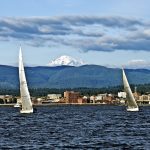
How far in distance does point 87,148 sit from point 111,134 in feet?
52.3

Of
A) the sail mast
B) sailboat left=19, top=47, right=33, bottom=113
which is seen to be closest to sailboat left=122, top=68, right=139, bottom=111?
the sail mast

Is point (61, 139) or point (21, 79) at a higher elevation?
point (21, 79)

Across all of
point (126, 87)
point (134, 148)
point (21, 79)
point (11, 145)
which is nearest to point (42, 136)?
point (11, 145)

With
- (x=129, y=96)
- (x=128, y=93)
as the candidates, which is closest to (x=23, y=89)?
(x=128, y=93)

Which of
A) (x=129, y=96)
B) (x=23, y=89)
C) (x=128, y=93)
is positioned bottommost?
(x=129, y=96)

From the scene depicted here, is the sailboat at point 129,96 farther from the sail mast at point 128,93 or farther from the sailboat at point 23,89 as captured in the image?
the sailboat at point 23,89

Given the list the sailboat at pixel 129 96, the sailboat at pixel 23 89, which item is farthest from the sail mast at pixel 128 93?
the sailboat at pixel 23 89

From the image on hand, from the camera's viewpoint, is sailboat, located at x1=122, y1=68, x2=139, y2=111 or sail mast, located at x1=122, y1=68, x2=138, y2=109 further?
sailboat, located at x1=122, y1=68, x2=139, y2=111

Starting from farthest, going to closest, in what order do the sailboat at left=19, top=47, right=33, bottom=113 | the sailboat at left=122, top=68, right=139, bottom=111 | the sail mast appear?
the sailboat at left=122, top=68, right=139, bottom=111 → the sail mast → the sailboat at left=19, top=47, right=33, bottom=113

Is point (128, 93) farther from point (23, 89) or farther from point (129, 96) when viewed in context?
point (23, 89)

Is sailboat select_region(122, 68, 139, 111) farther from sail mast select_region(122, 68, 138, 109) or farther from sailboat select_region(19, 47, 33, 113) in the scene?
sailboat select_region(19, 47, 33, 113)

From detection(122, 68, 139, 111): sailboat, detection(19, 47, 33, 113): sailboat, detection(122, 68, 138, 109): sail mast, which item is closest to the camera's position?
detection(19, 47, 33, 113): sailboat

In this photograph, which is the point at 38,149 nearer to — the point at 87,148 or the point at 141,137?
the point at 87,148

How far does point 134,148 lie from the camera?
193 ft
